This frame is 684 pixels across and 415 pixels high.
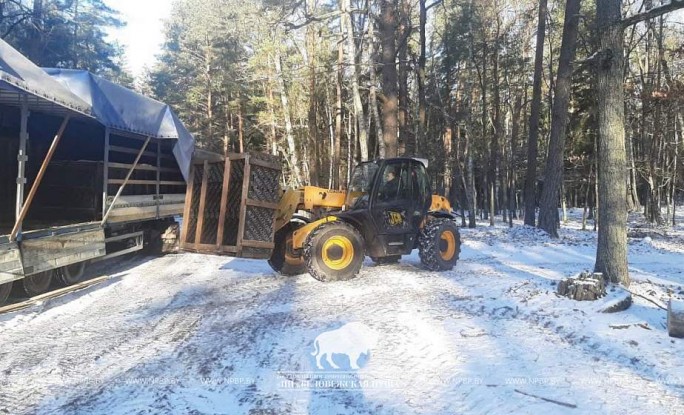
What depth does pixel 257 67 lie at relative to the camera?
26.0 metres

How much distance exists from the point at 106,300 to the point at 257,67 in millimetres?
21219

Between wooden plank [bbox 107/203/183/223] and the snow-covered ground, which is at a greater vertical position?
wooden plank [bbox 107/203/183/223]

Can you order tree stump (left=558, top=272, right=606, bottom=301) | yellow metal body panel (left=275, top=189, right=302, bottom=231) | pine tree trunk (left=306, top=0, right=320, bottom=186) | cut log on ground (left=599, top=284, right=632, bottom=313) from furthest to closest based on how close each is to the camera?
pine tree trunk (left=306, top=0, right=320, bottom=186) < yellow metal body panel (left=275, top=189, right=302, bottom=231) < tree stump (left=558, top=272, right=606, bottom=301) < cut log on ground (left=599, top=284, right=632, bottom=313)

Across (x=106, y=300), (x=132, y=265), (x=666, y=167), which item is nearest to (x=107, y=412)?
(x=106, y=300)

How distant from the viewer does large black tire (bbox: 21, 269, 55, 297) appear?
6768 mm

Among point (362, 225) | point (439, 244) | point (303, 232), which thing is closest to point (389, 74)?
point (439, 244)

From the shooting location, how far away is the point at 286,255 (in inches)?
320

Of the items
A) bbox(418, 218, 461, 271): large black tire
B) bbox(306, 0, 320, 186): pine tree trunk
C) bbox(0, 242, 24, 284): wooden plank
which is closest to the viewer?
bbox(0, 242, 24, 284): wooden plank

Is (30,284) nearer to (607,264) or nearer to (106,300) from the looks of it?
(106,300)

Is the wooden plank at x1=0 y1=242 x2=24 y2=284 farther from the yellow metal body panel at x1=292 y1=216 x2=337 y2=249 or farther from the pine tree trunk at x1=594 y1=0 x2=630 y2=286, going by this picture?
the pine tree trunk at x1=594 y1=0 x2=630 y2=286

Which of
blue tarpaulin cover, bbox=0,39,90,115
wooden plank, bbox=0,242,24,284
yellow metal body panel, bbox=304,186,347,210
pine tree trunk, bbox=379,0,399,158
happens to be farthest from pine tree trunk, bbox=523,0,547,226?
wooden plank, bbox=0,242,24,284

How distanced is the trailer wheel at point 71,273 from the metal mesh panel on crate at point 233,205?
2828mm

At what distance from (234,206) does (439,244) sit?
367cm

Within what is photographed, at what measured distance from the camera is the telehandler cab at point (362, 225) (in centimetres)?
732
